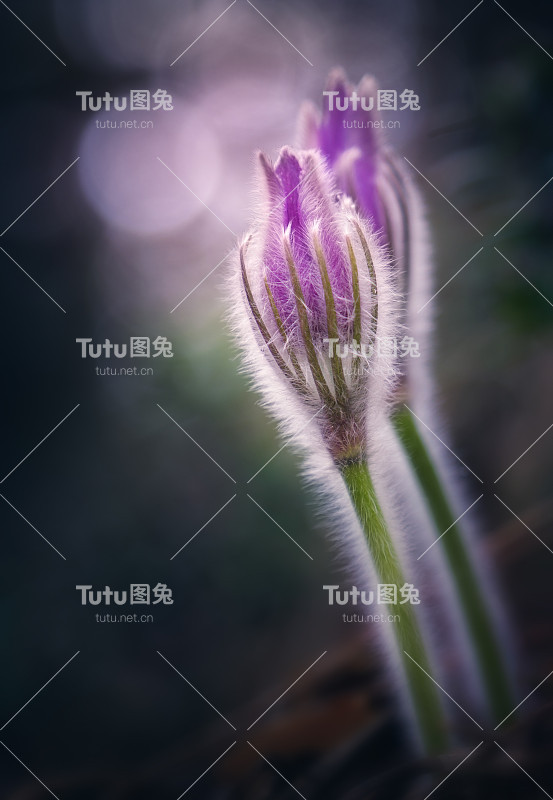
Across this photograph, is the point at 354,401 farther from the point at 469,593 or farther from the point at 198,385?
Result: the point at 469,593

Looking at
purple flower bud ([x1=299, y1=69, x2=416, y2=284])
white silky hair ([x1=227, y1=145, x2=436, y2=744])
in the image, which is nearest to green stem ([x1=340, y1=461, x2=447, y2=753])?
white silky hair ([x1=227, y1=145, x2=436, y2=744])

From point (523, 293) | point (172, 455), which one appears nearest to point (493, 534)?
point (523, 293)

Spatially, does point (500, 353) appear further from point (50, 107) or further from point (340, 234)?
point (50, 107)

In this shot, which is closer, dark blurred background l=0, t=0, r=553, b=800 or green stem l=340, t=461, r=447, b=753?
green stem l=340, t=461, r=447, b=753

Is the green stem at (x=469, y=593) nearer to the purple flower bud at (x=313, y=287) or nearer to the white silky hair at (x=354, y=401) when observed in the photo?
the white silky hair at (x=354, y=401)

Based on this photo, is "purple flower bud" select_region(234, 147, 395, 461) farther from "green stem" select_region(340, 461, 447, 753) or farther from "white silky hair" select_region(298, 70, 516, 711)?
"white silky hair" select_region(298, 70, 516, 711)

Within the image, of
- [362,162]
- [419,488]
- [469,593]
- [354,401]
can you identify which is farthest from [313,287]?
[469,593]
